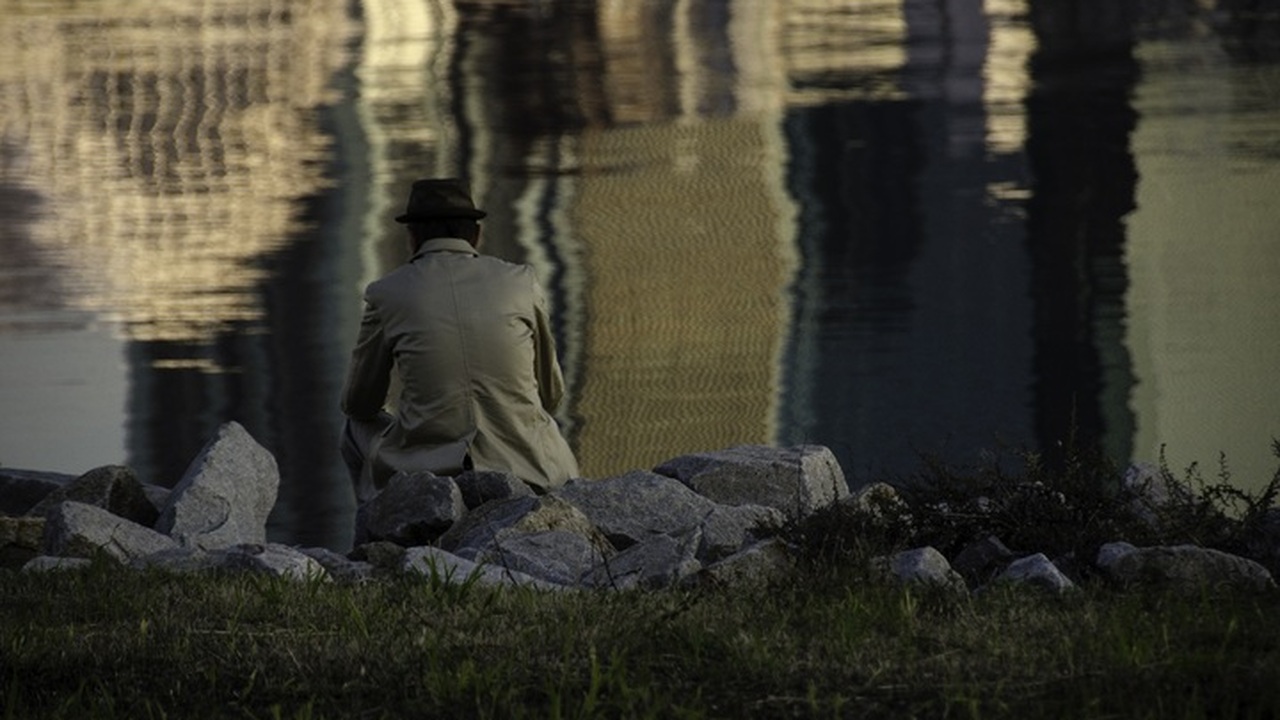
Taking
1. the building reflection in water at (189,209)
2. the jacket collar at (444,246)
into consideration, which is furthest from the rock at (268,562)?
the building reflection in water at (189,209)

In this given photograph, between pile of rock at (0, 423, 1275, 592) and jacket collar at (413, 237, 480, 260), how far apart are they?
2.41 ft

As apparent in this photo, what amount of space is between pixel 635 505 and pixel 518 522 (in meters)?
0.79

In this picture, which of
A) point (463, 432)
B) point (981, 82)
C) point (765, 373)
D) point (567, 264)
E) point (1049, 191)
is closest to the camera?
point (463, 432)

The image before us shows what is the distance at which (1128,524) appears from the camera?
6.69 meters

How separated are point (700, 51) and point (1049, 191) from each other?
8.27 meters

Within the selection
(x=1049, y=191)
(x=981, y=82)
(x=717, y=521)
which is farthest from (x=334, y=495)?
(x=981, y=82)

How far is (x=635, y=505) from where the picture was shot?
785 cm

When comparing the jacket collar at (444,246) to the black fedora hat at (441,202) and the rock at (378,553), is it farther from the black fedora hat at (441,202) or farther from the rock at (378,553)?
the rock at (378,553)

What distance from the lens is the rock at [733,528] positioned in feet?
22.2

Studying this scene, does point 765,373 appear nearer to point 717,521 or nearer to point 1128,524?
point 717,521

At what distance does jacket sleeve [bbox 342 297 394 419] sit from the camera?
827 cm

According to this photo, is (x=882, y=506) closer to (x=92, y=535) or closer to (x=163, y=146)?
(x=92, y=535)

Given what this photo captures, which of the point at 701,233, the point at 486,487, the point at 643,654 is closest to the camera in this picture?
the point at 643,654

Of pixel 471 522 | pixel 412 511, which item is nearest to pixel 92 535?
pixel 412 511
